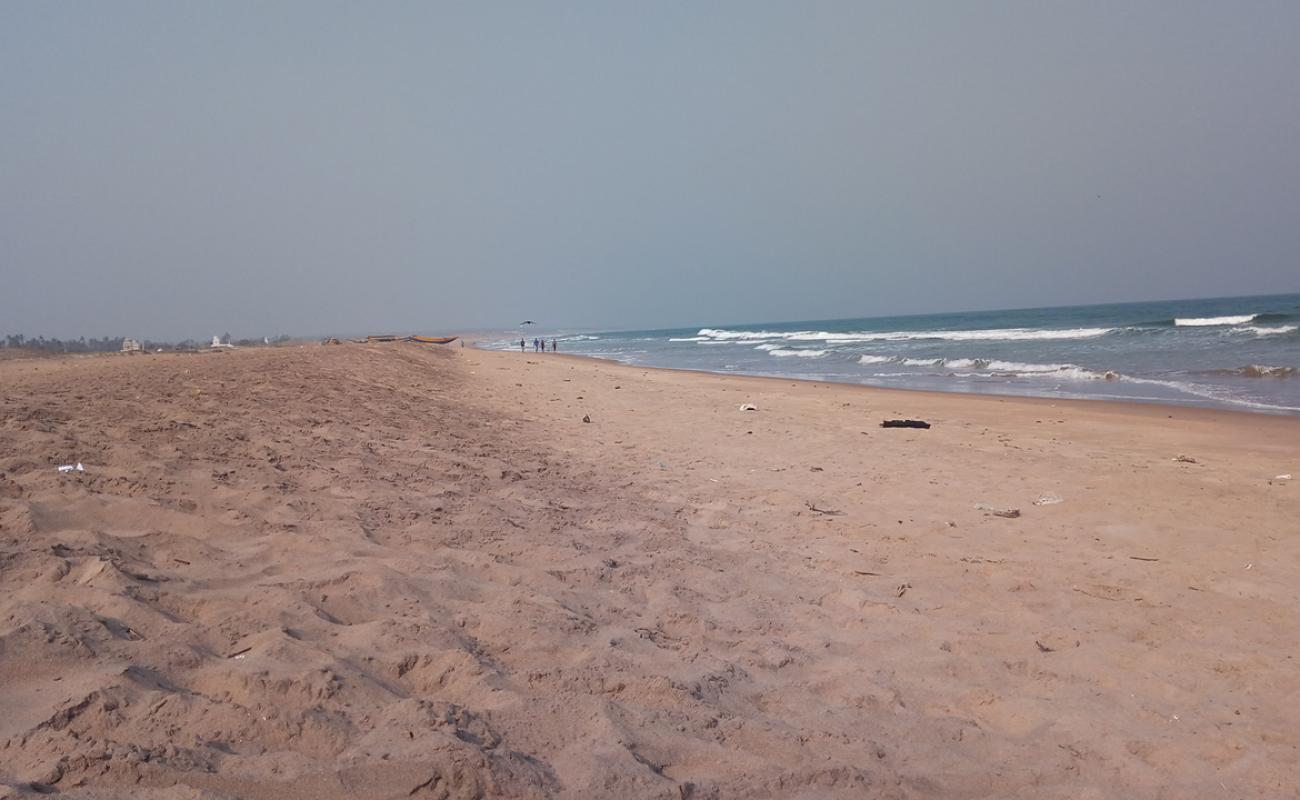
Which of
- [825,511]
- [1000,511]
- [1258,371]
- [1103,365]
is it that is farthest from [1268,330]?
[825,511]

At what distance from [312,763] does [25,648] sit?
3.20 ft

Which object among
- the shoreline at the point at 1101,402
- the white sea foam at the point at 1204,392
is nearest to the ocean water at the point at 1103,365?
the white sea foam at the point at 1204,392

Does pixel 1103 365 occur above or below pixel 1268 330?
below

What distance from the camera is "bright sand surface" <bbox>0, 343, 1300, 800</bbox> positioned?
88.4 inches

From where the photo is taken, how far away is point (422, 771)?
211 centimetres

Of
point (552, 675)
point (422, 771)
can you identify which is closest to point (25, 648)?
point (422, 771)

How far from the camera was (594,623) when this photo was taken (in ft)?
10.9

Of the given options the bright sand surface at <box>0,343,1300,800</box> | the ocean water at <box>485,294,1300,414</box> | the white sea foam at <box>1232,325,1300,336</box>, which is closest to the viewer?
the bright sand surface at <box>0,343,1300,800</box>

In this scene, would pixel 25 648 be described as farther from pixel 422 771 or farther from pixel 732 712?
pixel 732 712

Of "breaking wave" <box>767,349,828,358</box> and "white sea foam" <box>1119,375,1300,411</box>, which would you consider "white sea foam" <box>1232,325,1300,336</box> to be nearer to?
"white sea foam" <box>1119,375,1300,411</box>

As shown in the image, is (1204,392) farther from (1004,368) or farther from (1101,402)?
(1004,368)

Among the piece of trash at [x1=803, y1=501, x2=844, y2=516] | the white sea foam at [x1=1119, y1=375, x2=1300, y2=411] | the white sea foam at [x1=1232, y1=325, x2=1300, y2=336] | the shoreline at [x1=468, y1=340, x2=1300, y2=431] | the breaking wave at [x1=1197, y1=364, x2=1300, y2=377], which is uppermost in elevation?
the white sea foam at [x1=1232, y1=325, x2=1300, y2=336]

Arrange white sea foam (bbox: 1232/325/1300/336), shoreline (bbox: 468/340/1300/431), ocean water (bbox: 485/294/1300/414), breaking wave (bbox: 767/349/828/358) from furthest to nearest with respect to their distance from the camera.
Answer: breaking wave (bbox: 767/349/828/358) < white sea foam (bbox: 1232/325/1300/336) < ocean water (bbox: 485/294/1300/414) < shoreline (bbox: 468/340/1300/431)

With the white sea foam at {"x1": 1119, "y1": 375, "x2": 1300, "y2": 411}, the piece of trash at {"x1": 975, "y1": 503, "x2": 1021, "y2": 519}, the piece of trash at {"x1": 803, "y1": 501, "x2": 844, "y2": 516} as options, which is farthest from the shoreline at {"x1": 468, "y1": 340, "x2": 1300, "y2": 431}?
the piece of trash at {"x1": 803, "y1": 501, "x2": 844, "y2": 516}
